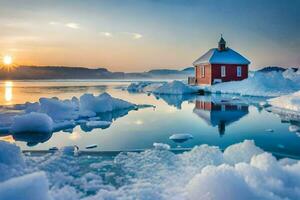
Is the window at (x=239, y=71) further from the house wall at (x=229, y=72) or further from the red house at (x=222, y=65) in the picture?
the house wall at (x=229, y=72)

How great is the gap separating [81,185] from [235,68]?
100.0 feet

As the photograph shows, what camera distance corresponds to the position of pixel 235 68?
109 ft

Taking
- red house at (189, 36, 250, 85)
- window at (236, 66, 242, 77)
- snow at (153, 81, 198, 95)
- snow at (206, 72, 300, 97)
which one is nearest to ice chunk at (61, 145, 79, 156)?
snow at (206, 72, 300, 97)

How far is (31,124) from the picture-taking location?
10.8m

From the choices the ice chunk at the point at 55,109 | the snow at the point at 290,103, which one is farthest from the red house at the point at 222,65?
the ice chunk at the point at 55,109

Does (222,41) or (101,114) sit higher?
(222,41)

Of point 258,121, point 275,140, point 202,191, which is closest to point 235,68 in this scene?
point 258,121

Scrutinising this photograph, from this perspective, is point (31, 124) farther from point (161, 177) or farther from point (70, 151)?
point (161, 177)

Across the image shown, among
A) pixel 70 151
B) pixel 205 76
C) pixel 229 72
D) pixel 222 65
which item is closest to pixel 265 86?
pixel 229 72

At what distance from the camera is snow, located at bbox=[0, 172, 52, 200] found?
3.66 m

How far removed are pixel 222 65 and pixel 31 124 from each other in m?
25.3

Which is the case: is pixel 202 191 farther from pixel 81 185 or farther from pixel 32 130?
pixel 32 130

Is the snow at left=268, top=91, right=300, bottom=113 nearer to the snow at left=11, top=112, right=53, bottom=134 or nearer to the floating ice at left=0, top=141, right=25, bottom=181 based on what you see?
the snow at left=11, top=112, right=53, bottom=134

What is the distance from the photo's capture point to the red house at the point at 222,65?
32531mm
